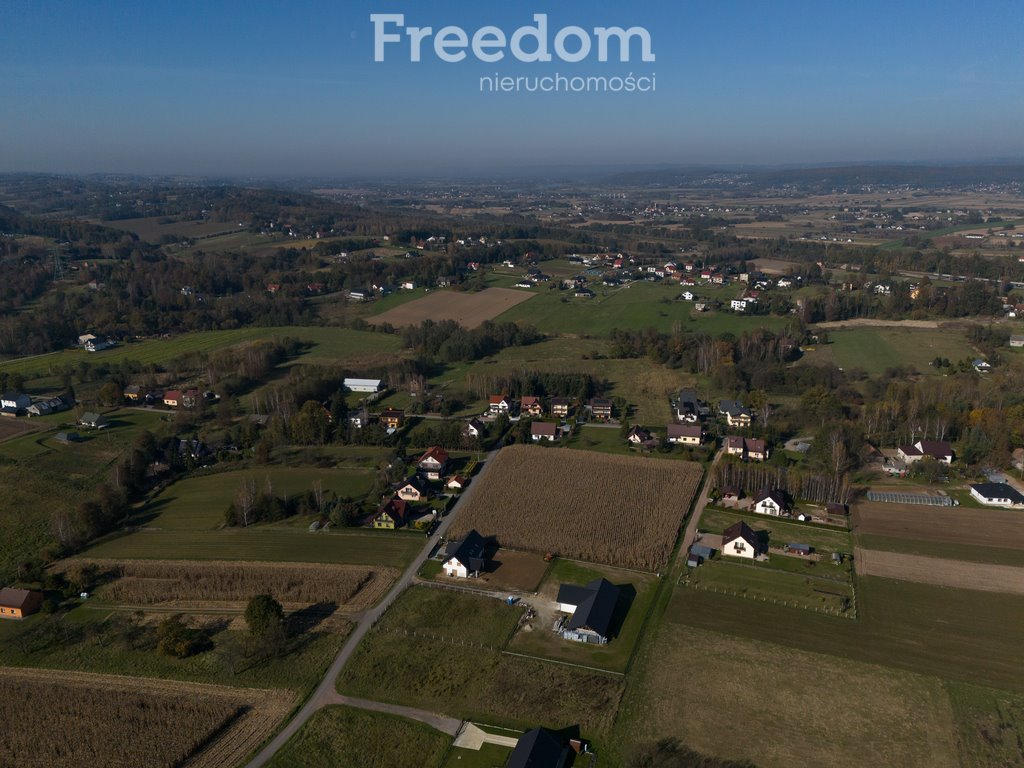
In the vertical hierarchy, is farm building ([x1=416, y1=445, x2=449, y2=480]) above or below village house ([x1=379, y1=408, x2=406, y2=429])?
below

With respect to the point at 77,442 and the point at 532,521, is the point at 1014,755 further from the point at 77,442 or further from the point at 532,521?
the point at 77,442

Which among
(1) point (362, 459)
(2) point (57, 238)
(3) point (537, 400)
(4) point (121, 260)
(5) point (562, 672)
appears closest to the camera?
(5) point (562, 672)

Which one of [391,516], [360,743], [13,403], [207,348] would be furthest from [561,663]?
[207,348]

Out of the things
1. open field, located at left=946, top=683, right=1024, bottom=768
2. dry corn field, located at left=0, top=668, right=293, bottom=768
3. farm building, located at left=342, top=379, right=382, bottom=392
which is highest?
farm building, located at left=342, top=379, right=382, bottom=392

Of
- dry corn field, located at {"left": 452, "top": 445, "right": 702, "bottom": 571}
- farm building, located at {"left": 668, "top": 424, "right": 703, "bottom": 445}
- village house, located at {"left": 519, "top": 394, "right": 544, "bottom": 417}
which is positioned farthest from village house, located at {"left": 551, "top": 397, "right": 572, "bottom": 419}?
farm building, located at {"left": 668, "top": 424, "right": 703, "bottom": 445}

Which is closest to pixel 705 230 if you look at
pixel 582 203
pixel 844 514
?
pixel 582 203

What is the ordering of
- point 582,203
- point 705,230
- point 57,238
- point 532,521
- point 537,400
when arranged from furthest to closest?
point 582,203, point 705,230, point 57,238, point 537,400, point 532,521

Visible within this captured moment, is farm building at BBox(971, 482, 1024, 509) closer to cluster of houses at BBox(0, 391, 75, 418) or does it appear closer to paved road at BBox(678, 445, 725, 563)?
paved road at BBox(678, 445, 725, 563)

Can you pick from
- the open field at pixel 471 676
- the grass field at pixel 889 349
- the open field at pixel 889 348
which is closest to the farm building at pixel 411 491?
the open field at pixel 471 676
